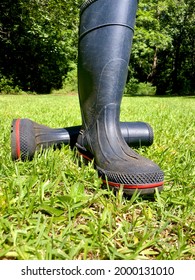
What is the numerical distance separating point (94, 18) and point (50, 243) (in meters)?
0.98

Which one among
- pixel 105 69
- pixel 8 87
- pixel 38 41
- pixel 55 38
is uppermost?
pixel 55 38

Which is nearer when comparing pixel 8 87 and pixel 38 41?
pixel 8 87

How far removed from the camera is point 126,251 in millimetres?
825

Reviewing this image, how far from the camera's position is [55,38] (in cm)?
1507

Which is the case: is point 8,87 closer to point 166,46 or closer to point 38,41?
point 38,41

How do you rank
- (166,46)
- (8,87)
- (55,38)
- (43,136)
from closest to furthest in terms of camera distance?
(43,136) → (8,87) → (55,38) → (166,46)

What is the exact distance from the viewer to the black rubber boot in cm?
143

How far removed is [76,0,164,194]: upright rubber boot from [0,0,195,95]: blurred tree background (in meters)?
11.6

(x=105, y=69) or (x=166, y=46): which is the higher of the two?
(x=166, y=46)

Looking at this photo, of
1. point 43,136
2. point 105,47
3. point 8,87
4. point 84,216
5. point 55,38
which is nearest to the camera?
point 84,216

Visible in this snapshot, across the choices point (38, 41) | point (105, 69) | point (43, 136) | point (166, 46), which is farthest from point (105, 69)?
point (166, 46)

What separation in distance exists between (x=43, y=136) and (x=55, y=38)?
1452 centimetres

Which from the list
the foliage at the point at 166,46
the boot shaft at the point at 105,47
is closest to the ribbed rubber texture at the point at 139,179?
the boot shaft at the point at 105,47
